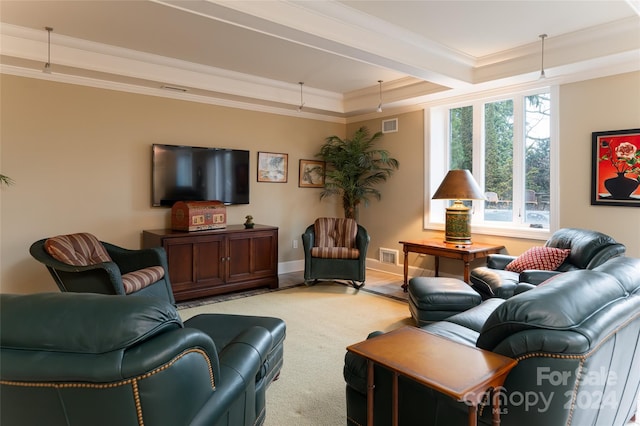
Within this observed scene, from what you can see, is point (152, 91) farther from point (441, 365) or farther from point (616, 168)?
point (616, 168)

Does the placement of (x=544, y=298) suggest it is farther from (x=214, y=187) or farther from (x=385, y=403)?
(x=214, y=187)

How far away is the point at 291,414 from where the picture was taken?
2.21 metres

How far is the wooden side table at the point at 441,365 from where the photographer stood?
1.23 m

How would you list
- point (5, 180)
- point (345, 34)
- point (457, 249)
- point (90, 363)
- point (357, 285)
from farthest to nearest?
point (357, 285) < point (457, 249) < point (5, 180) < point (345, 34) < point (90, 363)

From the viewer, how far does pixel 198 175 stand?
5.01 metres

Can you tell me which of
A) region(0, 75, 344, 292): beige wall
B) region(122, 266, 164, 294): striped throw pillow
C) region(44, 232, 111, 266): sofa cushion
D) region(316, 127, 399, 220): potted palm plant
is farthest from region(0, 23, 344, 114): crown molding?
region(122, 266, 164, 294): striped throw pillow

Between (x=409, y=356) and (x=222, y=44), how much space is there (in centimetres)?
360

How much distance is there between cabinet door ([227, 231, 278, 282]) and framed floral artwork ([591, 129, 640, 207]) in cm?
375

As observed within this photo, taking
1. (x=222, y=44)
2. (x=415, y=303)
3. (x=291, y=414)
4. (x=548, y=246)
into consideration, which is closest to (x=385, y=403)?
(x=291, y=414)

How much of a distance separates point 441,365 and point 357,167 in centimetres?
485

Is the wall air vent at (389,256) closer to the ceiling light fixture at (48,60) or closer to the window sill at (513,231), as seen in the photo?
the window sill at (513,231)

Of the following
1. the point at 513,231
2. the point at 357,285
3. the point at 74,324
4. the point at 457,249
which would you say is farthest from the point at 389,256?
the point at 74,324

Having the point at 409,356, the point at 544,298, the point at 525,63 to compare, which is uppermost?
the point at 525,63

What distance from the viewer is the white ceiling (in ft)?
10.3
